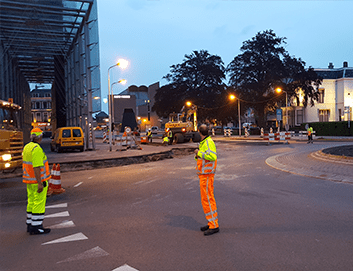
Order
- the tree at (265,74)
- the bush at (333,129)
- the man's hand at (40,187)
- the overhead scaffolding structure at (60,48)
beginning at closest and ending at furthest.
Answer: the man's hand at (40,187)
the overhead scaffolding structure at (60,48)
the bush at (333,129)
the tree at (265,74)

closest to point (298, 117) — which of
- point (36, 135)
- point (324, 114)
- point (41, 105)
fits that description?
point (324, 114)

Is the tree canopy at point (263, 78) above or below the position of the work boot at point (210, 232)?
above

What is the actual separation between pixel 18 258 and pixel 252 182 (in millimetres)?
7583

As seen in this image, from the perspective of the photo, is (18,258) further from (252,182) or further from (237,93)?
(237,93)

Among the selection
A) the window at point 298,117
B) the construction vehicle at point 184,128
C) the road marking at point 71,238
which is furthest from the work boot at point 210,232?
the window at point 298,117

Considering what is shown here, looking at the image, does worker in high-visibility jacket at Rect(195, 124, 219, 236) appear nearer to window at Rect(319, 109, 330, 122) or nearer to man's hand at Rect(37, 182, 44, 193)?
man's hand at Rect(37, 182, 44, 193)

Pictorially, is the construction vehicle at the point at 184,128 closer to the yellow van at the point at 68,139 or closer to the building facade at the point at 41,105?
the yellow van at the point at 68,139

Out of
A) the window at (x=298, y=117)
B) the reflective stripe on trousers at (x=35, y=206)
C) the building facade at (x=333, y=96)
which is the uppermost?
the building facade at (x=333, y=96)

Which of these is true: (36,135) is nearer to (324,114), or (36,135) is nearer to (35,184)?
(35,184)

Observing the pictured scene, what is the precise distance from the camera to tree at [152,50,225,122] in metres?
63.2

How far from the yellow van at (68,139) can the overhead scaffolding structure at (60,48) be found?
5.54 ft

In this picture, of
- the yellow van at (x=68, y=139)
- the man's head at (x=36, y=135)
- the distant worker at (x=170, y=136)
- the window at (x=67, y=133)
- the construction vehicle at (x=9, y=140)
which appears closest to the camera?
the man's head at (x=36, y=135)

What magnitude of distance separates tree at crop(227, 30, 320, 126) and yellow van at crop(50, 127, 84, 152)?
3038 centimetres

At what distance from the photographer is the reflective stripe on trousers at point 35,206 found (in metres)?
5.81
